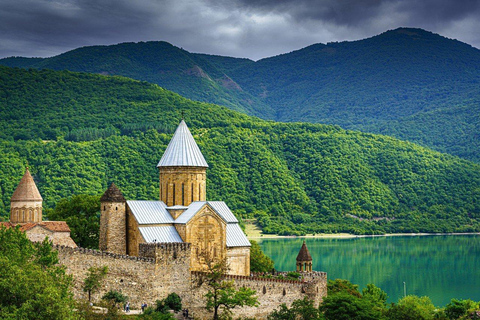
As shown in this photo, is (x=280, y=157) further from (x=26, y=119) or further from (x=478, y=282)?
(x=478, y=282)

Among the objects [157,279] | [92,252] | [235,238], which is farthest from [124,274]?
[235,238]

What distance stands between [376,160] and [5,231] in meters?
97.2

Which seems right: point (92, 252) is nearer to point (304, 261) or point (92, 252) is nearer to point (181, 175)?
point (181, 175)

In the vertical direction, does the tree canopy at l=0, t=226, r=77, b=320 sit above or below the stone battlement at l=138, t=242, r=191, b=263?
below

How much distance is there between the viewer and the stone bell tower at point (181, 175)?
35.5m

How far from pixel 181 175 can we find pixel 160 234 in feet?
14.3

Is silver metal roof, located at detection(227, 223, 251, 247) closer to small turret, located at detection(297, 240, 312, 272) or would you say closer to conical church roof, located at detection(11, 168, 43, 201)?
small turret, located at detection(297, 240, 312, 272)

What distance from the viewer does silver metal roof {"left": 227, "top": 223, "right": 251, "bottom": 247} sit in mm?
34750

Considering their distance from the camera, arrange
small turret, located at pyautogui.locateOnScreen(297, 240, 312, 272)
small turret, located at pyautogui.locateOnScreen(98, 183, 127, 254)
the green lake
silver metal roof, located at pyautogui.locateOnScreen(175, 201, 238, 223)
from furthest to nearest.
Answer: the green lake
small turret, located at pyautogui.locateOnScreen(297, 240, 312, 272)
silver metal roof, located at pyautogui.locateOnScreen(175, 201, 238, 223)
small turret, located at pyautogui.locateOnScreen(98, 183, 127, 254)

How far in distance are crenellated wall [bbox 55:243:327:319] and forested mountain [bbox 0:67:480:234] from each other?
122 feet

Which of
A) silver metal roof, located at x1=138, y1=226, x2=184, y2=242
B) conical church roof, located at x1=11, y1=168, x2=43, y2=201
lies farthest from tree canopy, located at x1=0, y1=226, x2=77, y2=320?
conical church roof, located at x1=11, y1=168, x2=43, y2=201

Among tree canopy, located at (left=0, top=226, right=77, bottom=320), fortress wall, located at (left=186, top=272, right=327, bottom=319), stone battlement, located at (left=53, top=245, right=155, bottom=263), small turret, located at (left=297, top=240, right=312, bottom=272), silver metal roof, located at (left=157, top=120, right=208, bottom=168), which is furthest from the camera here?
silver metal roof, located at (left=157, top=120, right=208, bottom=168)

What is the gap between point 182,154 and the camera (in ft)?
118

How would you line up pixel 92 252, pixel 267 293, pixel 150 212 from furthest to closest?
pixel 150 212 < pixel 267 293 < pixel 92 252
